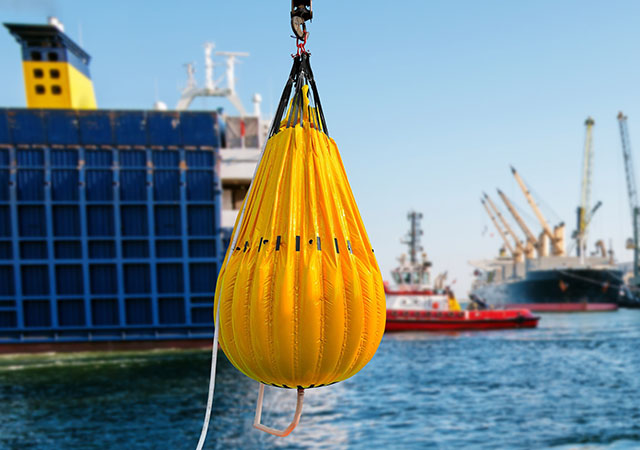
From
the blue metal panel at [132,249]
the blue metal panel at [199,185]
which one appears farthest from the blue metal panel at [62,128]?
the blue metal panel at [199,185]

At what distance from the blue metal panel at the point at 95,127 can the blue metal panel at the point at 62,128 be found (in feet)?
0.90

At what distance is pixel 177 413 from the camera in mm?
16516

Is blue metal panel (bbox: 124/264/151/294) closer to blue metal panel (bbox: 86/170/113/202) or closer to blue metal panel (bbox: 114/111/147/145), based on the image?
blue metal panel (bbox: 86/170/113/202)

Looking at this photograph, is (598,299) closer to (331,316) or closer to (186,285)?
(186,285)

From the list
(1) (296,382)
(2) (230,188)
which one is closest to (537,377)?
(2) (230,188)

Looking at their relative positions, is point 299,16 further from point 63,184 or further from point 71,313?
point 71,313

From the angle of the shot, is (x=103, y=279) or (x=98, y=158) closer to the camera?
(x=98, y=158)

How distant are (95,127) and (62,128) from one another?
148 centimetres

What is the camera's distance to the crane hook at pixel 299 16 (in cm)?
420

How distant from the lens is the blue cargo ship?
27.7 metres

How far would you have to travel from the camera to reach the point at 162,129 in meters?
28.6

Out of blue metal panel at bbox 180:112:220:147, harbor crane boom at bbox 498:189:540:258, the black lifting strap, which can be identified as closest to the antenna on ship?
blue metal panel at bbox 180:112:220:147

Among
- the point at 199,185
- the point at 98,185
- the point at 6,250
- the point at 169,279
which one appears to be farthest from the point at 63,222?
the point at 199,185

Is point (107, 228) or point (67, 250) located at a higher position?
Result: point (107, 228)
